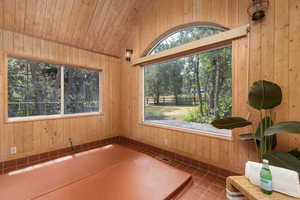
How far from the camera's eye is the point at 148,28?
Answer: 10.9ft

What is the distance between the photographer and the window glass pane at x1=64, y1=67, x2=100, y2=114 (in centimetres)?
329

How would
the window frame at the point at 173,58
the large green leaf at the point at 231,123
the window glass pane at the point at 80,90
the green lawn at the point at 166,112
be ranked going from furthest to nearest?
the window glass pane at the point at 80,90 < the green lawn at the point at 166,112 < the window frame at the point at 173,58 < the large green leaf at the point at 231,123

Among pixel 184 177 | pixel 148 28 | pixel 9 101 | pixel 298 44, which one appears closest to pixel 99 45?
Answer: pixel 148 28

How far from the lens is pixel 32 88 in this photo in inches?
112

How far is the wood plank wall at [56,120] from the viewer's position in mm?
2443

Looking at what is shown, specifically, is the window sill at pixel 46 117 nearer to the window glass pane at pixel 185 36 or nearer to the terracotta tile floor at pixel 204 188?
the window glass pane at pixel 185 36

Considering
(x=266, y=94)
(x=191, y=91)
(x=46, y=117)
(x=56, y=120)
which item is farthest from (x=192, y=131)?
(x=46, y=117)

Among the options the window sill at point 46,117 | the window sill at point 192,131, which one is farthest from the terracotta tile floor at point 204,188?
the window sill at point 46,117

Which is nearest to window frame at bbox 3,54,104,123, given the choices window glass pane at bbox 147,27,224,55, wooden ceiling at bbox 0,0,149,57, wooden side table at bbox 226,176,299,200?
wooden ceiling at bbox 0,0,149,57

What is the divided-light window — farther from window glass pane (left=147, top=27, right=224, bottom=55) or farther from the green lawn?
window glass pane (left=147, top=27, right=224, bottom=55)

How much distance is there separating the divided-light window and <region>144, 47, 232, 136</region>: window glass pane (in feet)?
5.12

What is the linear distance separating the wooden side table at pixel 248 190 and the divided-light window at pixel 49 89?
135 inches

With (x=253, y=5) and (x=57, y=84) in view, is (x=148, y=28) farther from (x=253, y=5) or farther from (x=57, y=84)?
(x=57, y=84)

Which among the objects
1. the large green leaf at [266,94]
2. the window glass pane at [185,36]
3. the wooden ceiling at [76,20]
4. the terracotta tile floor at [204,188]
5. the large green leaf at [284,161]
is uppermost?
the wooden ceiling at [76,20]
